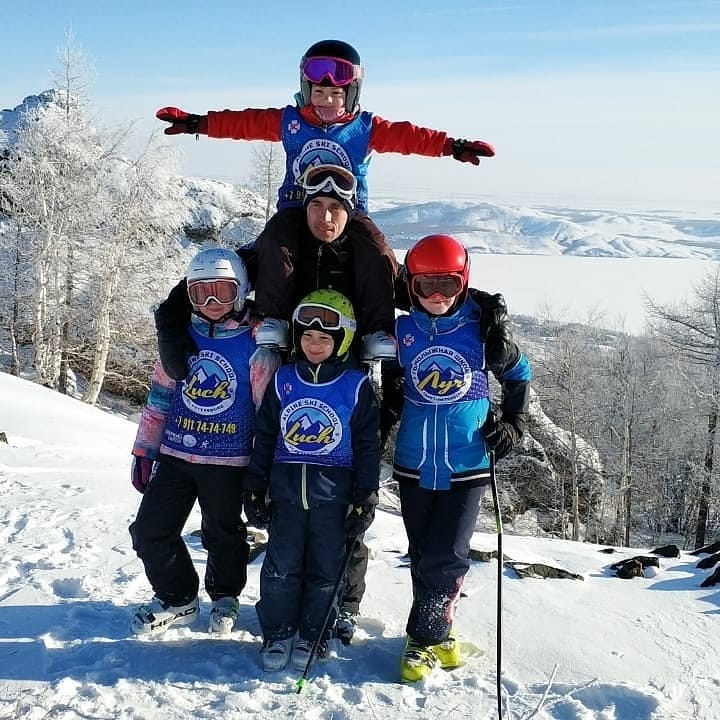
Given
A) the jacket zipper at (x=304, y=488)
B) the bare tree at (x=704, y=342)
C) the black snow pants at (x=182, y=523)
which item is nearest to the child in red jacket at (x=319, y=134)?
the jacket zipper at (x=304, y=488)

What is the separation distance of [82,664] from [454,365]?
2381mm

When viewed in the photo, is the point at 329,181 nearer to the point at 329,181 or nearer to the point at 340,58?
the point at 329,181

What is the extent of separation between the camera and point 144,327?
23797 millimetres

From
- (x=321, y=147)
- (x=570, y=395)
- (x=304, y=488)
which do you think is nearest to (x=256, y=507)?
(x=304, y=488)

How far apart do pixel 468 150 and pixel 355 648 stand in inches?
117

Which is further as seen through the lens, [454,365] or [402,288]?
[402,288]

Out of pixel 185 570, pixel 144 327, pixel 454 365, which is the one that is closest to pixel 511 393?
pixel 454 365

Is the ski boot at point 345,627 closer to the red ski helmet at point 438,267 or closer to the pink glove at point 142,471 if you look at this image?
the pink glove at point 142,471

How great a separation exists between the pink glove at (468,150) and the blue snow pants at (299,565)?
2259mm

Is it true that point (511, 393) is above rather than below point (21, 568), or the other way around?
above

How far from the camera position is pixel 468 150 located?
4.34 m

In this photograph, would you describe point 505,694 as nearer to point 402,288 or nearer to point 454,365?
point 454,365

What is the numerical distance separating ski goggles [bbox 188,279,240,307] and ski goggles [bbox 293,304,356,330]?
1.48 feet

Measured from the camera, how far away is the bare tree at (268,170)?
24.8 m
